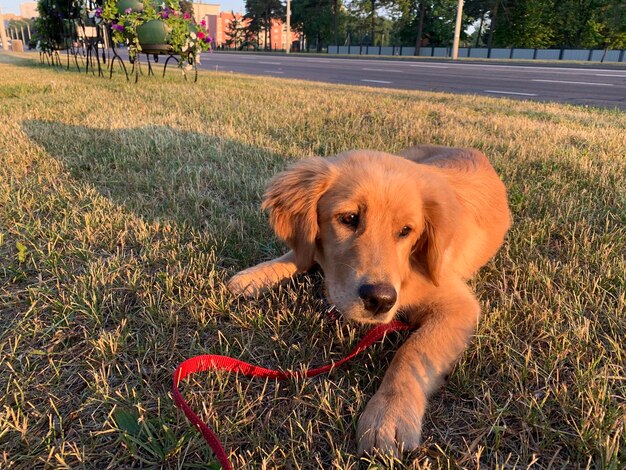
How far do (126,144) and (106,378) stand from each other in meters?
3.37

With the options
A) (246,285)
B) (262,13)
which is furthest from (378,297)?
(262,13)

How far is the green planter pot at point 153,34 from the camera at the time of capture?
865cm

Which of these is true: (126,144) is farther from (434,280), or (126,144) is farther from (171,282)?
(434,280)

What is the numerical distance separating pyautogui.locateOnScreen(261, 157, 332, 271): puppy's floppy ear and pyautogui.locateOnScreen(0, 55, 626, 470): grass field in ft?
0.95

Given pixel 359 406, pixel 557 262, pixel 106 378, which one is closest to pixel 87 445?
pixel 106 378

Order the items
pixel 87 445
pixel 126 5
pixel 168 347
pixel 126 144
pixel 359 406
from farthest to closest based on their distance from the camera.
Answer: pixel 126 5 → pixel 126 144 → pixel 168 347 → pixel 359 406 → pixel 87 445

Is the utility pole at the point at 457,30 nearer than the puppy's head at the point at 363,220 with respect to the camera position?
No

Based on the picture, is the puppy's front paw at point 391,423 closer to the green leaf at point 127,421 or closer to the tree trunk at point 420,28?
the green leaf at point 127,421

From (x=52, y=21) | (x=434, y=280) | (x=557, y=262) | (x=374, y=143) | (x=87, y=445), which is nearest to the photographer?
(x=87, y=445)

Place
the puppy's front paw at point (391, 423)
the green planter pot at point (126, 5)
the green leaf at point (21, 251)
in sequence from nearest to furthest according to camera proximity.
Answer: the puppy's front paw at point (391, 423) < the green leaf at point (21, 251) < the green planter pot at point (126, 5)

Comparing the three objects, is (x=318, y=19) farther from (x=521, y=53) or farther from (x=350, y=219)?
(x=350, y=219)

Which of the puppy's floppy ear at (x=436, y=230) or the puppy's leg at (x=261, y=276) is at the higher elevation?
the puppy's floppy ear at (x=436, y=230)

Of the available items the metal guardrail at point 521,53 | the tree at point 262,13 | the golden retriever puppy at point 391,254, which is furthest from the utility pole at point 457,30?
the tree at point 262,13

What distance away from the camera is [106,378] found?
162 cm
